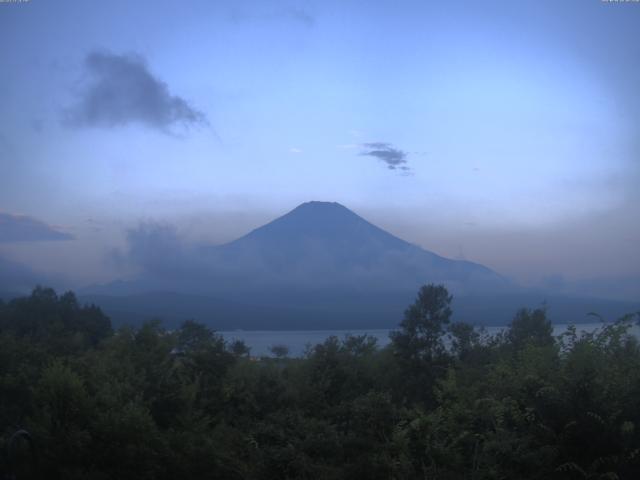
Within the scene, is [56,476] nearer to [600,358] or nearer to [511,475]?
[511,475]

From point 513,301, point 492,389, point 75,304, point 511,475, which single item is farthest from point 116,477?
point 513,301

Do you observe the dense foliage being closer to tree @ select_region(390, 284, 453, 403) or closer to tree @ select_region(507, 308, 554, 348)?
tree @ select_region(390, 284, 453, 403)

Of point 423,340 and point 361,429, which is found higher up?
point 423,340

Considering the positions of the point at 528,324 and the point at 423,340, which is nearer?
the point at 423,340

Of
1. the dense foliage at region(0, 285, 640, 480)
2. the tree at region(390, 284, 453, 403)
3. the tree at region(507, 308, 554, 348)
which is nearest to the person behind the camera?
the dense foliage at region(0, 285, 640, 480)

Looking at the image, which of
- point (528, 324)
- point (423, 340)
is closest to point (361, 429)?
point (423, 340)

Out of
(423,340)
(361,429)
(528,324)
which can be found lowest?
(361,429)

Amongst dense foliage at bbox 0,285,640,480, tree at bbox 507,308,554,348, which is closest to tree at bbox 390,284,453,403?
tree at bbox 507,308,554,348

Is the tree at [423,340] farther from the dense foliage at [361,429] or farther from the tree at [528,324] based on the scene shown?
the dense foliage at [361,429]

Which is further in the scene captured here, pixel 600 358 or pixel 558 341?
pixel 558 341

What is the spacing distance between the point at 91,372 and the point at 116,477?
2.50 metres

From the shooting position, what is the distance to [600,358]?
303 inches

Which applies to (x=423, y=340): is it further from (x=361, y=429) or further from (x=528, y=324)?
(x=361, y=429)

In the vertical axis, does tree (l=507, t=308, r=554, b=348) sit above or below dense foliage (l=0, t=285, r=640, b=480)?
above
